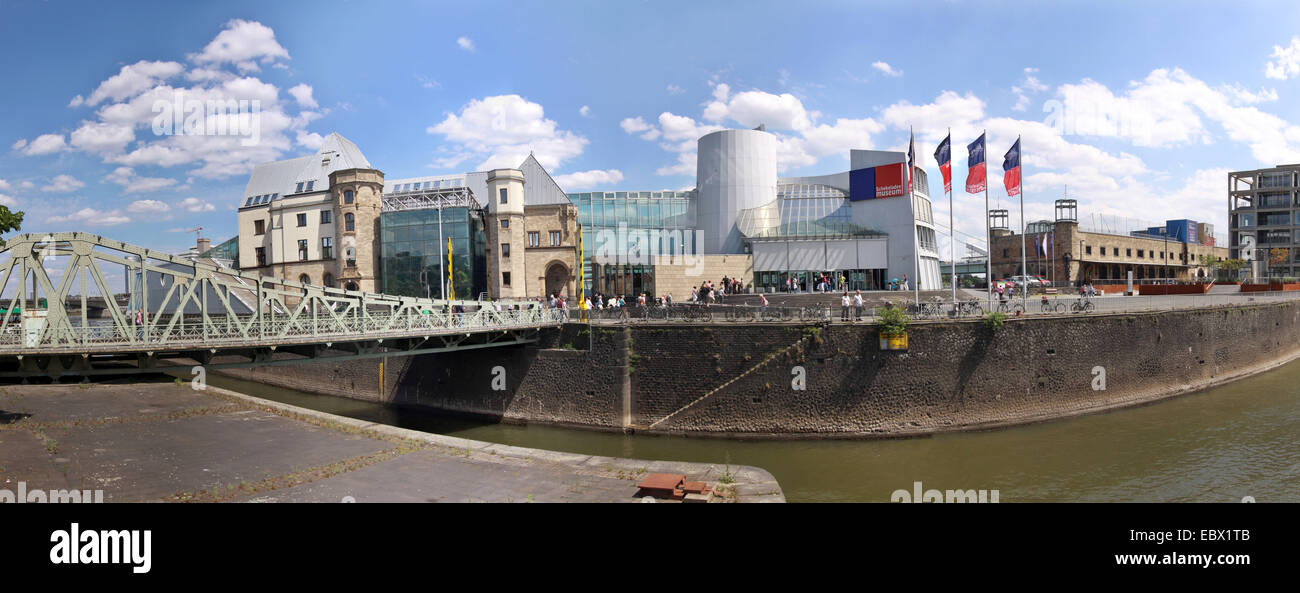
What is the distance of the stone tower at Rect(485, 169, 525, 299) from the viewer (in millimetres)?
49906

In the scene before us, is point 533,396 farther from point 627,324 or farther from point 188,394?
point 188,394

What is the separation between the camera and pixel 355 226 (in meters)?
51.1

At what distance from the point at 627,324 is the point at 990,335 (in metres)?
17.2

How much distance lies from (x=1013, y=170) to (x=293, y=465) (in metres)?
35.5

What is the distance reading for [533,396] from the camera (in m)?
31.3

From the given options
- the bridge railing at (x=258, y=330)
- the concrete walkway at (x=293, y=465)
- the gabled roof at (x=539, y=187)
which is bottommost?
the concrete walkway at (x=293, y=465)

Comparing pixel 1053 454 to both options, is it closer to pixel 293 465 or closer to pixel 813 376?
pixel 813 376

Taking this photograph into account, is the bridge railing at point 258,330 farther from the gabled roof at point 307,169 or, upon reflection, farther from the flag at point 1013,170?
the gabled roof at point 307,169

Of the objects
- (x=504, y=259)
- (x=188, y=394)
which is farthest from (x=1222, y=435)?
(x=188, y=394)

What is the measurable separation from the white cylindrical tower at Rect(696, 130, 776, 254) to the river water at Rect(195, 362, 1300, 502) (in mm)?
34516

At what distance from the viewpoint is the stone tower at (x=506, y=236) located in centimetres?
4991

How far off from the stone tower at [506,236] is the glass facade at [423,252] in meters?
2.06

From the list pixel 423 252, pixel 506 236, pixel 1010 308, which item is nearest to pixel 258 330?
pixel 506 236

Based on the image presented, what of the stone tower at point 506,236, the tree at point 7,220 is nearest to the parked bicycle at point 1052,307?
the stone tower at point 506,236
